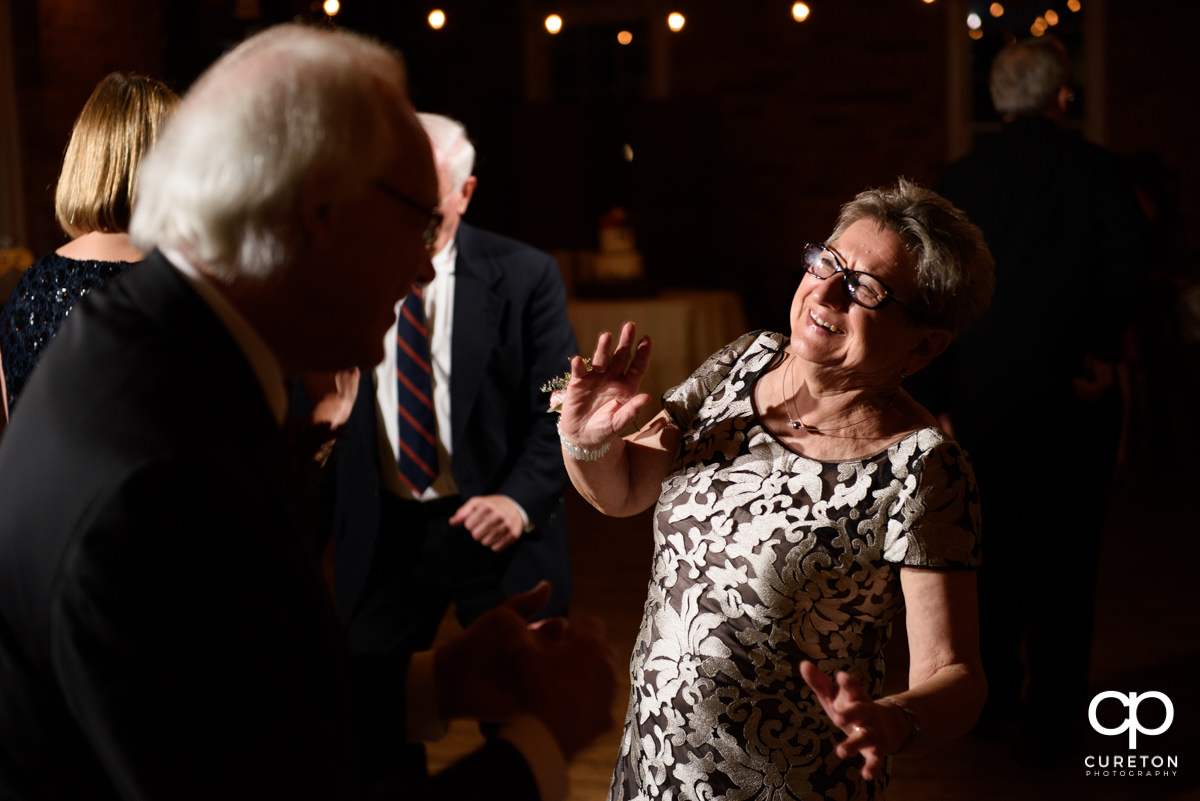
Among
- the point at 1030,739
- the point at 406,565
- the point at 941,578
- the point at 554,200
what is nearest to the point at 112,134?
the point at 406,565

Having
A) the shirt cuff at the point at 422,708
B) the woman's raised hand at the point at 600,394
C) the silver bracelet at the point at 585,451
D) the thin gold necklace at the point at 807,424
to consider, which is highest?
the woman's raised hand at the point at 600,394

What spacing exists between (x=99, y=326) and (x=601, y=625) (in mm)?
561

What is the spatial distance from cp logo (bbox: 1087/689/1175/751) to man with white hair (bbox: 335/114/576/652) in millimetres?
1827

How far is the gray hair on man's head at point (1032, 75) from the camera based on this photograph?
10.2 ft

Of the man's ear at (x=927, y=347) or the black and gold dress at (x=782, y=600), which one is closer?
the black and gold dress at (x=782, y=600)

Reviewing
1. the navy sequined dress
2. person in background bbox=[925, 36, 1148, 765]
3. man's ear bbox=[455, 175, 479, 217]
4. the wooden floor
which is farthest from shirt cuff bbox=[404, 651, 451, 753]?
person in background bbox=[925, 36, 1148, 765]

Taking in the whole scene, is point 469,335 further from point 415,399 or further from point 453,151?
point 453,151

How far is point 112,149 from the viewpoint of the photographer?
201 cm

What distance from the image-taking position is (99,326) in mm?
896

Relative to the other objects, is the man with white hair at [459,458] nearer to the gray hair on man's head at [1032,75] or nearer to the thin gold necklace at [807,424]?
the thin gold necklace at [807,424]

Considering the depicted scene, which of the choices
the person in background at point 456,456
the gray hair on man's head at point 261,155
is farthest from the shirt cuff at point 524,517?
the gray hair on man's head at point 261,155

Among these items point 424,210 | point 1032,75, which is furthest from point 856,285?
point 1032,75

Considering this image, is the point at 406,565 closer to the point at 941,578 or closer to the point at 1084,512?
the point at 941,578

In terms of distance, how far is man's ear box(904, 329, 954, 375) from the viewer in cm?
171
